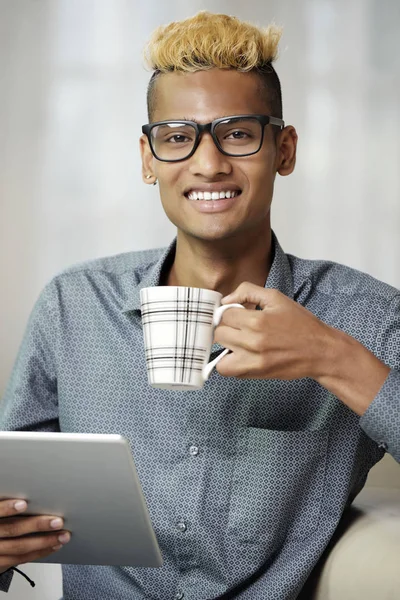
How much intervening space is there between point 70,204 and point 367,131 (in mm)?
1175

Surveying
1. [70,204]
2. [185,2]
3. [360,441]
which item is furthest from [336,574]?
[185,2]

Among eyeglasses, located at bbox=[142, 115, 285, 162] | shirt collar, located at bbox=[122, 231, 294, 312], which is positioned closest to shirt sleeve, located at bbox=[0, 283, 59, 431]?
shirt collar, located at bbox=[122, 231, 294, 312]

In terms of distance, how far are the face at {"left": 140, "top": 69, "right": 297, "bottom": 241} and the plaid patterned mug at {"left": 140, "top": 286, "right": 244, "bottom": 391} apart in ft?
1.40

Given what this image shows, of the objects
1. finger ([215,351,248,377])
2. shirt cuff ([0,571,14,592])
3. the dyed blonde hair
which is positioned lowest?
shirt cuff ([0,571,14,592])

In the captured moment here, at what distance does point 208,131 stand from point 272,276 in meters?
0.30

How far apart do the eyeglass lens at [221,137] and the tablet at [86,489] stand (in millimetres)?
610

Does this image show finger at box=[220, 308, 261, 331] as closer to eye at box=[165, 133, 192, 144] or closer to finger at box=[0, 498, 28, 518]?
finger at box=[0, 498, 28, 518]

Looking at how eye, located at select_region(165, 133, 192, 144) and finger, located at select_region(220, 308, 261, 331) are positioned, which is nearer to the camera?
finger, located at select_region(220, 308, 261, 331)

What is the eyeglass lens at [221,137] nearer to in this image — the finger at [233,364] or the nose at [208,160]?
the nose at [208,160]

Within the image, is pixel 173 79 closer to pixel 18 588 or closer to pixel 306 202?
pixel 18 588

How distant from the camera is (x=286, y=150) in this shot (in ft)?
6.15

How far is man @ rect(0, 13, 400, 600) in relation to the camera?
1651 mm

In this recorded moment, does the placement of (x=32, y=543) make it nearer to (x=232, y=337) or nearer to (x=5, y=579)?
(x=5, y=579)

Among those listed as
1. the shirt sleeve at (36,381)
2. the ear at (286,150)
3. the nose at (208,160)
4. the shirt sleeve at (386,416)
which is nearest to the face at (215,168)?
the nose at (208,160)
